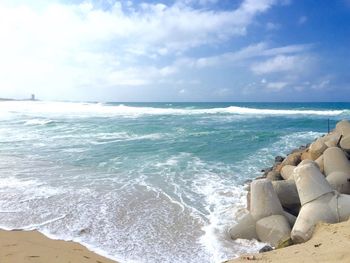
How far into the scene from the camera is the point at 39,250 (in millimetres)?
5840

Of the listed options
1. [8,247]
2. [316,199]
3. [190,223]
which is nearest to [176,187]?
[190,223]

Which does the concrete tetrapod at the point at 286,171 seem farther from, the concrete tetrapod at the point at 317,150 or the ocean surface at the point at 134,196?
the ocean surface at the point at 134,196

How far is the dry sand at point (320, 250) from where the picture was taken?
15.0 feet

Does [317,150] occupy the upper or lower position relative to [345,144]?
lower

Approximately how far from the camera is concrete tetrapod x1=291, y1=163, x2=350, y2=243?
610 cm

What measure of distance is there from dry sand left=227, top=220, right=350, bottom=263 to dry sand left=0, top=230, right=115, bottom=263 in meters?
2.45

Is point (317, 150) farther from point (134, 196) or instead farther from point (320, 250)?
point (320, 250)

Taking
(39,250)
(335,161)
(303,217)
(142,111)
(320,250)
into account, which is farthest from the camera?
(142,111)

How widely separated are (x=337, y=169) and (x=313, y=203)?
2493mm

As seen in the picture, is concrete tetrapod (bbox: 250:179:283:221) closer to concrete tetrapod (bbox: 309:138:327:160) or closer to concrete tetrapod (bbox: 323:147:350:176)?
concrete tetrapod (bbox: 323:147:350:176)

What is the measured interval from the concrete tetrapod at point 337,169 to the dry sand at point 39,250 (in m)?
5.28

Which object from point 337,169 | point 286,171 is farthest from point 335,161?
point 286,171

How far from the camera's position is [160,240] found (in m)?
6.75

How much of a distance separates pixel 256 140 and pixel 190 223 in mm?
13888
